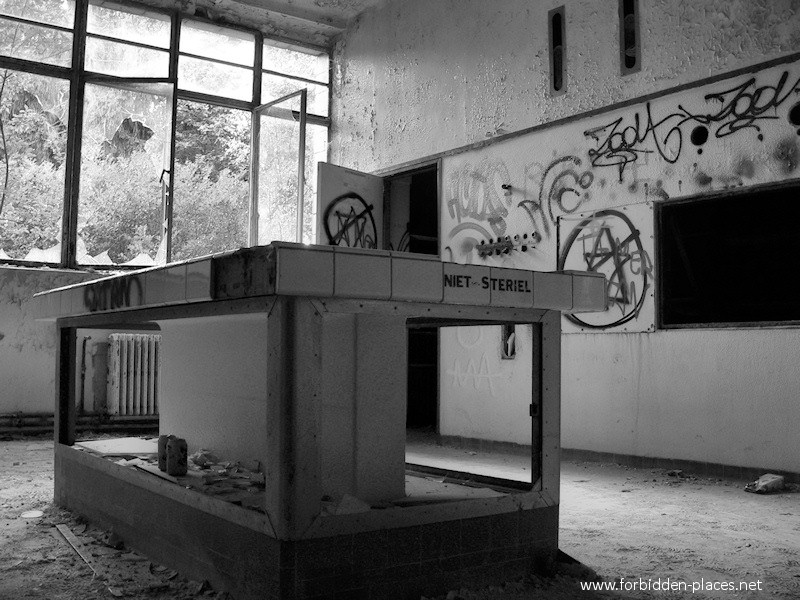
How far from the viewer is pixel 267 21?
8602 millimetres

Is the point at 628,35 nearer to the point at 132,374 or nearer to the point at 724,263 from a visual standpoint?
the point at 724,263

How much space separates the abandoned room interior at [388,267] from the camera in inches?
88.5

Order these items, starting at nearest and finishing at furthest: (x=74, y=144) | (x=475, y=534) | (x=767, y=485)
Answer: (x=475, y=534) → (x=767, y=485) → (x=74, y=144)

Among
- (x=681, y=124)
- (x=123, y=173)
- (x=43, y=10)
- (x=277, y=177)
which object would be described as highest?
(x=43, y=10)

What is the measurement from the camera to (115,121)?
7711mm

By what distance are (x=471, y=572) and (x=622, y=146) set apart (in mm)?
4206

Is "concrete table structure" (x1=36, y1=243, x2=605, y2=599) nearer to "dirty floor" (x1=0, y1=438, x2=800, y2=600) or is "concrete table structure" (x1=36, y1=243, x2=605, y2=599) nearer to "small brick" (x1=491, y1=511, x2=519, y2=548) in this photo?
"small brick" (x1=491, y1=511, x2=519, y2=548)

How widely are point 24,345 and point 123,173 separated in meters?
1.94

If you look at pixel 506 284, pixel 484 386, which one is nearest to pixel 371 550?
pixel 506 284

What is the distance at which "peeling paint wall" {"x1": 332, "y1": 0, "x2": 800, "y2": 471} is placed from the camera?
4.96m

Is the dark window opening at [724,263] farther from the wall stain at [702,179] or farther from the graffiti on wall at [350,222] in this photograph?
the graffiti on wall at [350,222]

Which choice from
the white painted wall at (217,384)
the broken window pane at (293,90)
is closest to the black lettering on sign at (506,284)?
the white painted wall at (217,384)

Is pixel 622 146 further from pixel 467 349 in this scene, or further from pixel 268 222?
pixel 268 222

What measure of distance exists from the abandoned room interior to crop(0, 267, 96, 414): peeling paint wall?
0.03 m
